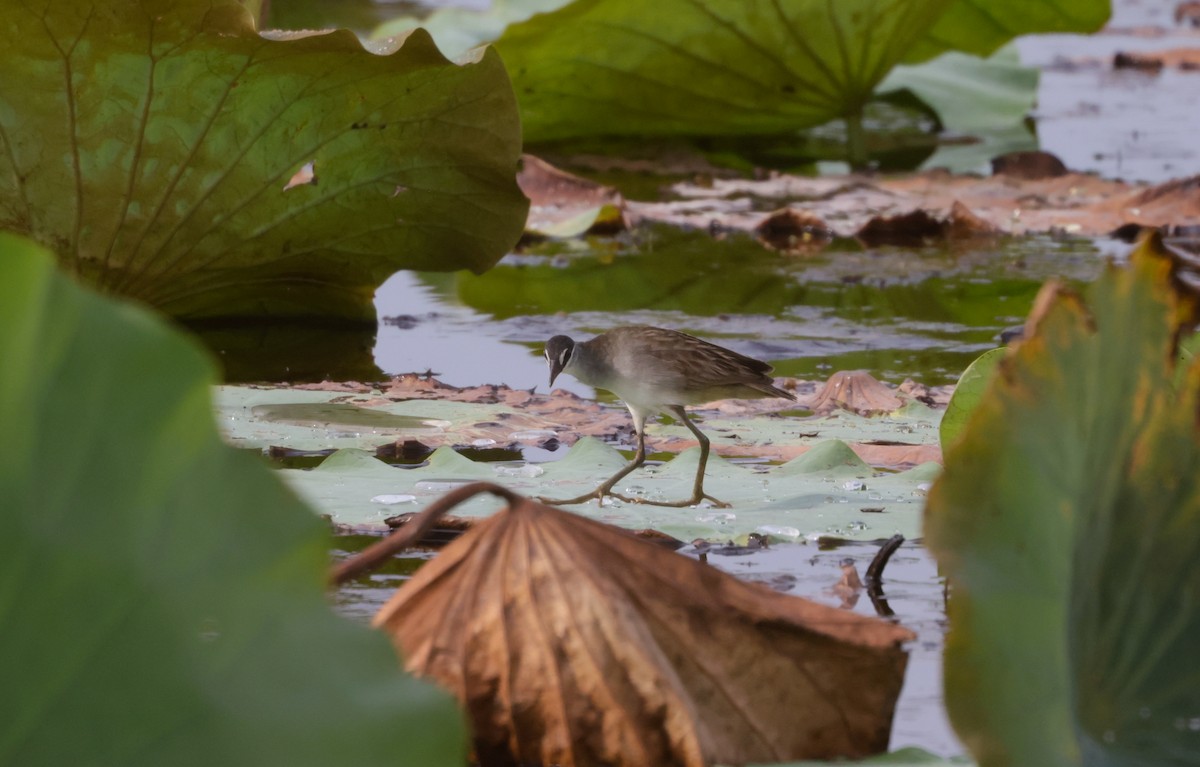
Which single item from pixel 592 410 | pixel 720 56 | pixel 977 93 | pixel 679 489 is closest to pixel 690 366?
pixel 679 489

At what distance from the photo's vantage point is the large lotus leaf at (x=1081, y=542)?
4.21ft

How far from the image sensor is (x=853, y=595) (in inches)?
80.0

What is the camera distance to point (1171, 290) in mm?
1378

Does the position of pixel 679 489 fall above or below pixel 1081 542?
below

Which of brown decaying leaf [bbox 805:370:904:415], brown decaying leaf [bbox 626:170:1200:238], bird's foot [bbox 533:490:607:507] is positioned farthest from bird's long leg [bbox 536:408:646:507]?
brown decaying leaf [bbox 626:170:1200:238]

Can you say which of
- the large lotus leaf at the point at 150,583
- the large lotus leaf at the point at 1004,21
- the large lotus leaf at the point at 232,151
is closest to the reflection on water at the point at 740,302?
the large lotus leaf at the point at 232,151

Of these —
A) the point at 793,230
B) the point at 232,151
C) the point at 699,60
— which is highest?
the point at 699,60

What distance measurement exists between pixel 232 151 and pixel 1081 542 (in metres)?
2.19

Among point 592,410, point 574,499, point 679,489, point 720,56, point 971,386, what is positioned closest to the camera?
point 971,386

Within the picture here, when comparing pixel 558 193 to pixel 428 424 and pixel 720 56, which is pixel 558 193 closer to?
pixel 720 56

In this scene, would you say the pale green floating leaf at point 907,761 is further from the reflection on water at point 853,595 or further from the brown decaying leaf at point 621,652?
the reflection on water at point 853,595

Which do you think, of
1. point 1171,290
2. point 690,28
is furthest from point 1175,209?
point 1171,290

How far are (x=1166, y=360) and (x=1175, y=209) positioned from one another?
3884 millimetres

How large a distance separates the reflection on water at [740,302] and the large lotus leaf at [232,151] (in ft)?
0.93
